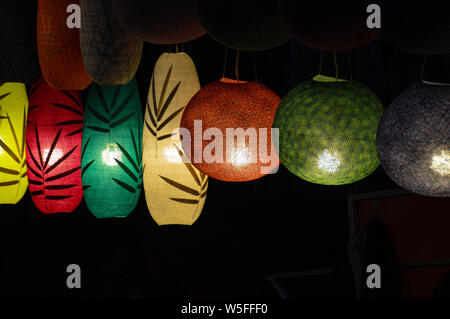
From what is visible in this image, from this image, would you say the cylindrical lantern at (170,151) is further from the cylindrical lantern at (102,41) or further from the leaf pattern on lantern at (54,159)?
the leaf pattern on lantern at (54,159)

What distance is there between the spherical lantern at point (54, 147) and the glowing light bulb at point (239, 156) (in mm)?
786

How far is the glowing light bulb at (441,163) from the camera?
1209 mm

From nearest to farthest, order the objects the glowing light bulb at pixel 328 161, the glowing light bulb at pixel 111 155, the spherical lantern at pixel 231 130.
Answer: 1. the glowing light bulb at pixel 328 161
2. the spherical lantern at pixel 231 130
3. the glowing light bulb at pixel 111 155

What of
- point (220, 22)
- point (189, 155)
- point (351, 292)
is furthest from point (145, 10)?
point (351, 292)

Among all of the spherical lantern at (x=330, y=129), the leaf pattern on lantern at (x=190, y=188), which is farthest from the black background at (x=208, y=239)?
the spherical lantern at (x=330, y=129)

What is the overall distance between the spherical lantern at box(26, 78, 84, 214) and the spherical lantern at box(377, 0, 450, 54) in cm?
127

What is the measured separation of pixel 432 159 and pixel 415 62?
1864 millimetres

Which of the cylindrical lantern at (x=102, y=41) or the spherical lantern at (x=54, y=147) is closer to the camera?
the cylindrical lantern at (x=102, y=41)

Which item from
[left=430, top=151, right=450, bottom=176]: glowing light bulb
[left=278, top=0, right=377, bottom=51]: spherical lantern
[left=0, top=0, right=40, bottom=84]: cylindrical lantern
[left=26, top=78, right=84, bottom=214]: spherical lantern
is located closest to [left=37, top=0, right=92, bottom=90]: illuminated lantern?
[left=0, top=0, right=40, bottom=84]: cylindrical lantern

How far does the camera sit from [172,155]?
189 cm

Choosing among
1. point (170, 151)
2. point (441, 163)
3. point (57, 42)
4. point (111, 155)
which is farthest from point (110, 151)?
Answer: point (441, 163)

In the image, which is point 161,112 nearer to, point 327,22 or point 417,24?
point 327,22

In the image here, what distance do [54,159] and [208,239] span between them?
81.0 inches

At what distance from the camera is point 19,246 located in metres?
4.07
